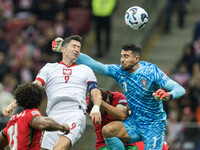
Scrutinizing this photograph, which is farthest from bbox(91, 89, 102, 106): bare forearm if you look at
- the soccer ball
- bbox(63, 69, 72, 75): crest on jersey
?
the soccer ball

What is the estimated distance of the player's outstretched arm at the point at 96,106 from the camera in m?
7.73

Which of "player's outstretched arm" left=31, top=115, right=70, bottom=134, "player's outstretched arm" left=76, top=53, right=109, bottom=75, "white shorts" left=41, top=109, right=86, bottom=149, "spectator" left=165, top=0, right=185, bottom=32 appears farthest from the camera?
"spectator" left=165, top=0, right=185, bottom=32

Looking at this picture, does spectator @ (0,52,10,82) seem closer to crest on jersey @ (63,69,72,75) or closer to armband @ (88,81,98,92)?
crest on jersey @ (63,69,72,75)

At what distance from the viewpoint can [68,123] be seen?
8.21 m

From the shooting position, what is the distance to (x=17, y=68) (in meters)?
15.8

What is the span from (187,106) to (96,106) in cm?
584

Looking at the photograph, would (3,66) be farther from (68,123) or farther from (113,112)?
(68,123)

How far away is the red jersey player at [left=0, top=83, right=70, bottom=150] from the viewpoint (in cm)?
714

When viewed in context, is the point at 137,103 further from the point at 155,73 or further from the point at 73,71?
the point at 73,71

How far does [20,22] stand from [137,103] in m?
9.03

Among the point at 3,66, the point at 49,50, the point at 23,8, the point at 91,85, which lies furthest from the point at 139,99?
the point at 23,8

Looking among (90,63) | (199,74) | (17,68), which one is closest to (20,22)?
(17,68)

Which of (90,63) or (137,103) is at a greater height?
(90,63)

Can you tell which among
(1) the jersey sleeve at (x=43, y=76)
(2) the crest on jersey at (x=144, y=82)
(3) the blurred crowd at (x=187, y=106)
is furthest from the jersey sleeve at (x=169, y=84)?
(3) the blurred crowd at (x=187, y=106)
